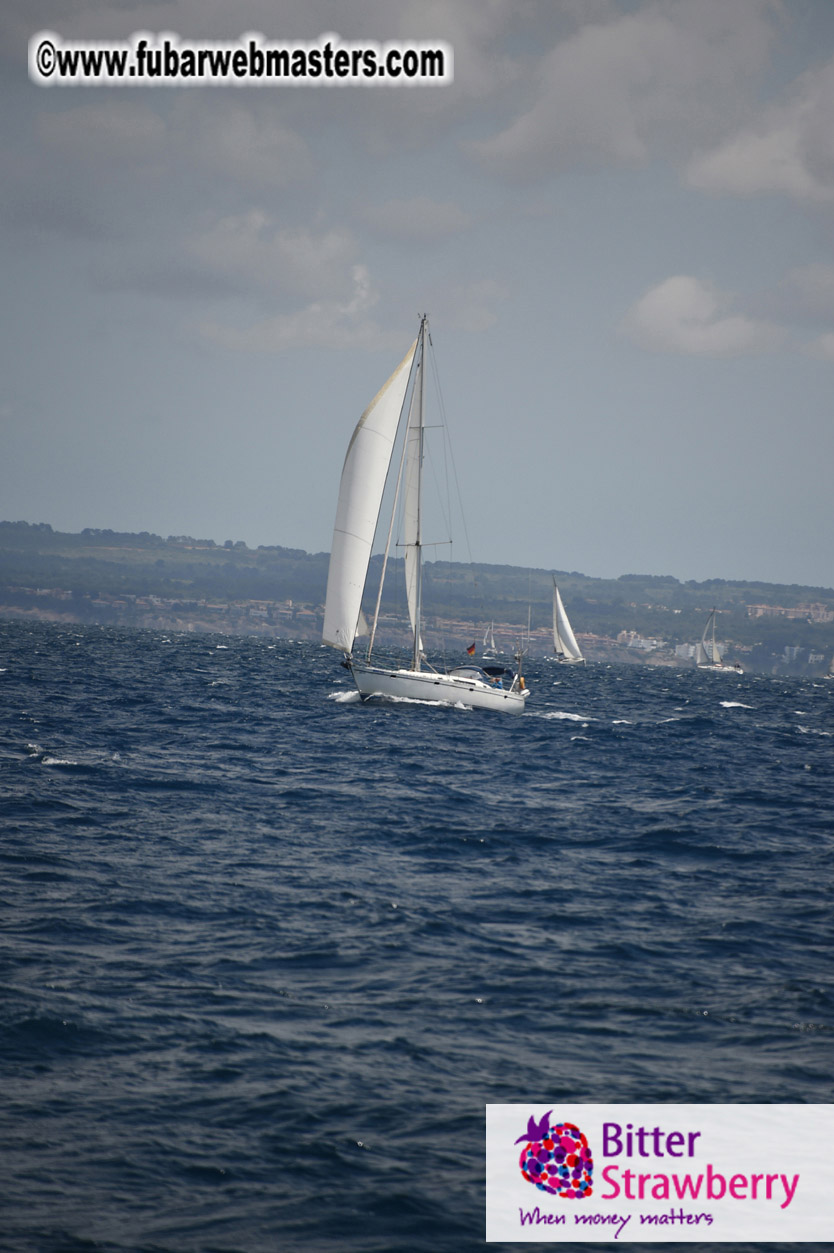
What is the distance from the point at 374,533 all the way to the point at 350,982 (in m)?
34.2

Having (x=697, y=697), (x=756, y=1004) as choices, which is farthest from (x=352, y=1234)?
(x=697, y=697)

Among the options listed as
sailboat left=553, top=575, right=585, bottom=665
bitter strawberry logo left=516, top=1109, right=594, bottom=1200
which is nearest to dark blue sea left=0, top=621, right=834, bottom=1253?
bitter strawberry logo left=516, top=1109, right=594, bottom=1200

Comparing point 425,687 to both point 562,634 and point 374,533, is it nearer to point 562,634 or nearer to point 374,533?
point 374,533

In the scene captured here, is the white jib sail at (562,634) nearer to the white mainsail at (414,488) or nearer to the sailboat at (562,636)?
the sailboat at (562,636)

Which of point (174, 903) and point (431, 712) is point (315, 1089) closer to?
point (174, 903)

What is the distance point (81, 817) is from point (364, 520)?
85.1ft

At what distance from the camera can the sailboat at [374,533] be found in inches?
1795

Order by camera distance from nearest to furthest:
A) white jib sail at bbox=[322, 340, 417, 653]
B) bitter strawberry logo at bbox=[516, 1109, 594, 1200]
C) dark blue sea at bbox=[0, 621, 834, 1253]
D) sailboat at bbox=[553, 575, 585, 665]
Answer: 1. dark blue sea at bbox=[0, 621, 834, 1253]
2. bitter strawberry logo at bbox=[516, 1109, 594, 1200]
3. white jib sail at bbox=[322, 340, 417, 653]
4. sailboat at bbox=[553, 575, 585, 665]

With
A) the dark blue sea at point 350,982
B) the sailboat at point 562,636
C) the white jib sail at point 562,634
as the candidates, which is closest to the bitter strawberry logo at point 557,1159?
the dark blue sea at point 350,982

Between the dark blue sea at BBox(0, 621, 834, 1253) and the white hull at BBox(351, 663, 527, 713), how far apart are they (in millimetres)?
17265

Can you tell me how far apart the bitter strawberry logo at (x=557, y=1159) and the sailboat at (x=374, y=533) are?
3503cm

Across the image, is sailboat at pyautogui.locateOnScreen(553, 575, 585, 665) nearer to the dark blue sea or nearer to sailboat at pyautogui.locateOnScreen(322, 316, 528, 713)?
sailboat at pyautogui.locateOnScreen(322, 316, 528, 713)

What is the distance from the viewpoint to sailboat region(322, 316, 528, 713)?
150ft

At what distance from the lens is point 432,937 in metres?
14.8
